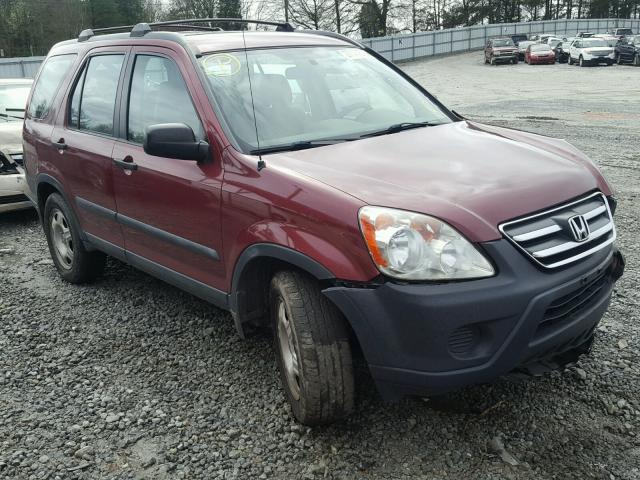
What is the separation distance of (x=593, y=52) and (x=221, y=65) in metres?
35.5

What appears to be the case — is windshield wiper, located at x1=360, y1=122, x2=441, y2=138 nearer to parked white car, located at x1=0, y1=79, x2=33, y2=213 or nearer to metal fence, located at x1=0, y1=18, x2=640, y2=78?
parked white car, located at x1=0, y1=79, x2=33, y2=213

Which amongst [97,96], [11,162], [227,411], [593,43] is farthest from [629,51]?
[227,411]

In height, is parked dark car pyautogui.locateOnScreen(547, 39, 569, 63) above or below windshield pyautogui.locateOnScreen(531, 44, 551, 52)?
below

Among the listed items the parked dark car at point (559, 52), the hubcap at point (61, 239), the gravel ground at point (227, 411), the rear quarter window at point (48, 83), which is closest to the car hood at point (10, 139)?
the rear quarter window at point (48, 83)

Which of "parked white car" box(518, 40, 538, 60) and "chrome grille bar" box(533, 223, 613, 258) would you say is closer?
"chrome grille bar" box(533, 223, 613, 258)

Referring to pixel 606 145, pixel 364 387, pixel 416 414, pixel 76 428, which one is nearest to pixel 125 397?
pixel 76 428

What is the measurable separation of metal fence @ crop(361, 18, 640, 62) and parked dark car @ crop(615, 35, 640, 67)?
12545 millimetres

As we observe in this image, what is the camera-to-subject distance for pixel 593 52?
112 ft

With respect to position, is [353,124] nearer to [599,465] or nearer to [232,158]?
[232,158]

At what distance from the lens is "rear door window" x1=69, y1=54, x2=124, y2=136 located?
421cm

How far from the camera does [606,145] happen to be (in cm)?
1038

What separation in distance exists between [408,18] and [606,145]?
154 ft

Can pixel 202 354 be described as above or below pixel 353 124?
below

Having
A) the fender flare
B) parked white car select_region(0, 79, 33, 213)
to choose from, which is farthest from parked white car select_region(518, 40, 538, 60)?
the fender flare
